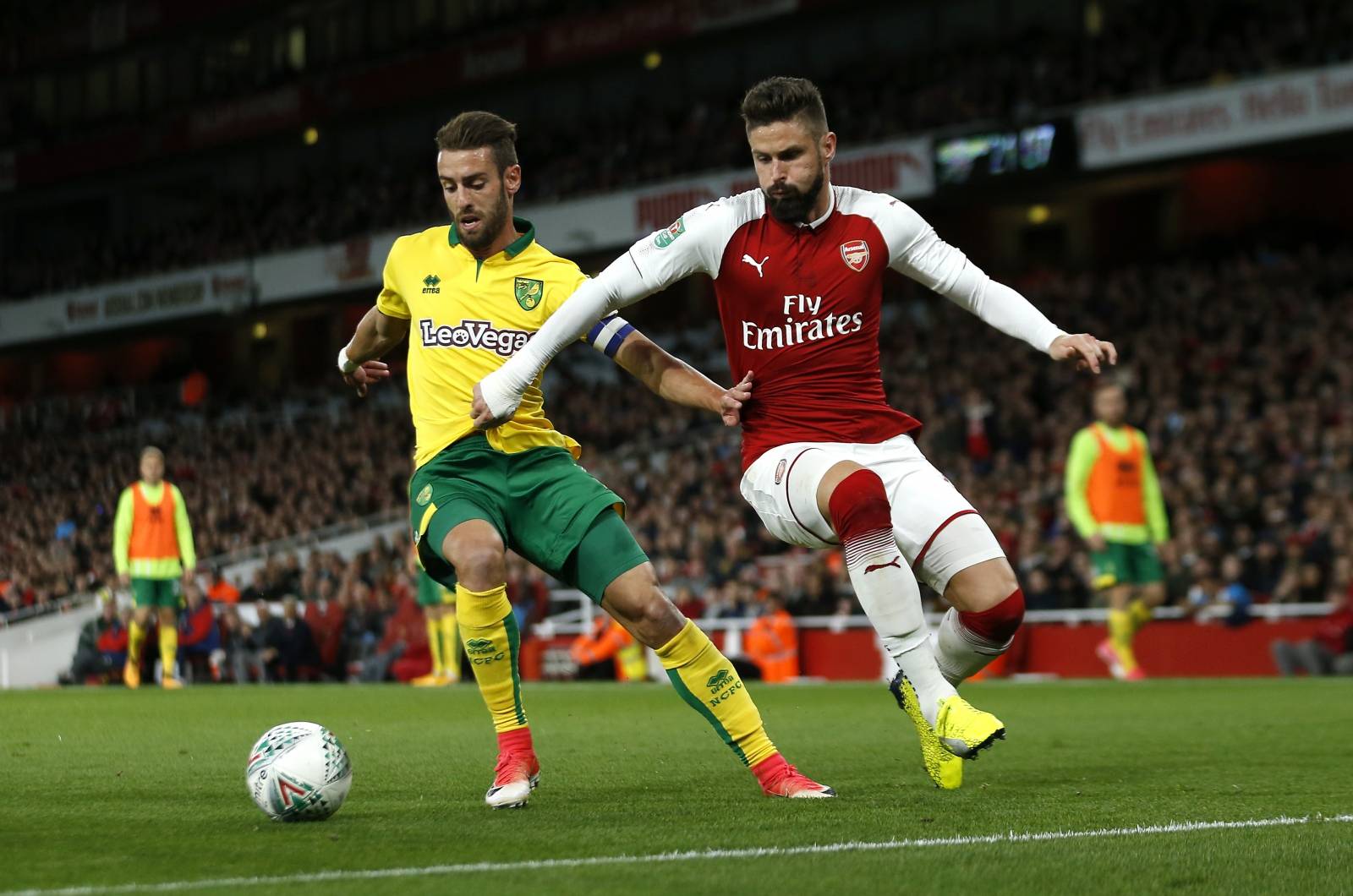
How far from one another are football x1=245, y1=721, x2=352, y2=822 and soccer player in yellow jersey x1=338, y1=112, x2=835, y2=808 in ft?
1.74

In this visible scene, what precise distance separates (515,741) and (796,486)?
1220mm

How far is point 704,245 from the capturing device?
5.68 metres

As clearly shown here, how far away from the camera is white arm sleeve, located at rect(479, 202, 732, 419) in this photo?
534cm

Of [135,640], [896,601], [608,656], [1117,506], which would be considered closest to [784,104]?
[896,601]

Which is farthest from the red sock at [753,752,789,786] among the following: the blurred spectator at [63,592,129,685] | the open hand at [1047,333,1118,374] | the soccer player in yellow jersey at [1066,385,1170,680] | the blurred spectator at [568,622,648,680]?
the blurred spectator at [63,592,129,685]

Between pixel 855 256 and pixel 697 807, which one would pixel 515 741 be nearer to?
pixel 697 807

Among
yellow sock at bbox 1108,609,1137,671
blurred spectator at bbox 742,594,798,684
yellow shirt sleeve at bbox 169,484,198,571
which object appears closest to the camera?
yellow sock at bbox 1108,609,1137,671

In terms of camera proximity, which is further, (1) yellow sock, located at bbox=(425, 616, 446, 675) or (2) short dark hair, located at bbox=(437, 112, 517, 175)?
(1) yellow sock, located at bbox=(425, 616, 446, 675)

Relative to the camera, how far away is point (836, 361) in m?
5.79

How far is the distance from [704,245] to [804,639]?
12315mm

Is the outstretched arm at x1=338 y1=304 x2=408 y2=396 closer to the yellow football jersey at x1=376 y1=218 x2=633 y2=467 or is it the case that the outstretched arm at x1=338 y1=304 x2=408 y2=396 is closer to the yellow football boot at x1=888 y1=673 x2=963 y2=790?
the yellow football jersey at x1=376 y1=218 x2=633 y2=467

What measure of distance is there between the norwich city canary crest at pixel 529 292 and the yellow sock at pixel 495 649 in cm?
96

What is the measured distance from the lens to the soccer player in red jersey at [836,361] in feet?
18.1

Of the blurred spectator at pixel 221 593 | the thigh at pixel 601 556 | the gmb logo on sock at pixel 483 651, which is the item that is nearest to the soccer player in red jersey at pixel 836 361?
the thigh at pixel 601 556
